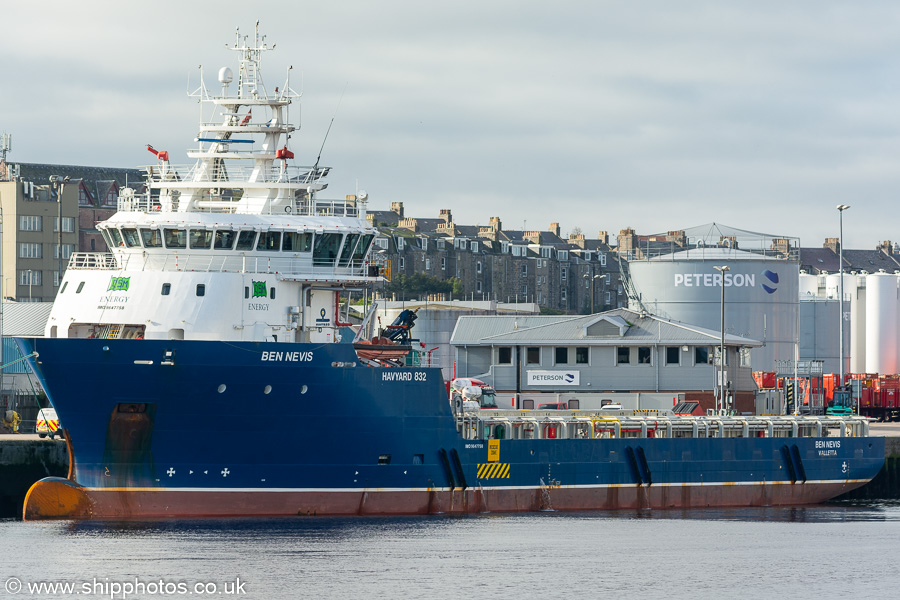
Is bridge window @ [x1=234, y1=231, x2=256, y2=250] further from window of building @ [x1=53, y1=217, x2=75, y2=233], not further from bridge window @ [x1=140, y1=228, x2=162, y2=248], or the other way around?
window of building @ [x1=53, y1=217, x2=75, y2=233]

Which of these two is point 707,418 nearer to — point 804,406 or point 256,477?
point 256,477

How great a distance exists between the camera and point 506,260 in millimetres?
133125

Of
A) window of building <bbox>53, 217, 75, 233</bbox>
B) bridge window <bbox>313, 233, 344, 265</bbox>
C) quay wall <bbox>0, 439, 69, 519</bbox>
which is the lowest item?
quay wall <bbox>0, 439, 69, 519</bbox>

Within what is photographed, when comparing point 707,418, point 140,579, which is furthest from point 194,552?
point 707,418

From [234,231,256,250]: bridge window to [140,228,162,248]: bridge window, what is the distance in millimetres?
2056

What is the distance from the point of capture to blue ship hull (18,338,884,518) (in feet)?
119

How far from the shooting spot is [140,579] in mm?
29062

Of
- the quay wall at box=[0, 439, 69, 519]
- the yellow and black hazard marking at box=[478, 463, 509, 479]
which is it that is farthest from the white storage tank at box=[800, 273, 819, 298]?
the quay wall at box=[0, 439, 69, 519]

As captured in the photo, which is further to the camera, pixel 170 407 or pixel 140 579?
pixel 170 407

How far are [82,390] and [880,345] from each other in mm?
71075

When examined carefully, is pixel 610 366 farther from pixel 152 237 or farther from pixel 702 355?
pixel 152 237

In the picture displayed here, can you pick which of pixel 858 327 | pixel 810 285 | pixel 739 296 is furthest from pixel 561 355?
pixel 810 285

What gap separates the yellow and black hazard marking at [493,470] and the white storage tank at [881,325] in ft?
200

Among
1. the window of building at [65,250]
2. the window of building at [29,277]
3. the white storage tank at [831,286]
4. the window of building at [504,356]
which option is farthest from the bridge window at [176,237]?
the white storage tank at [831,286]
